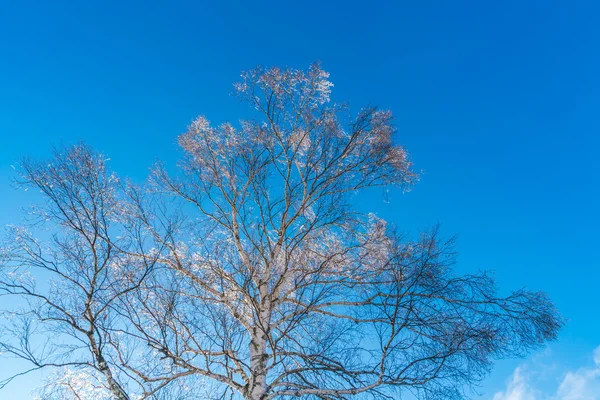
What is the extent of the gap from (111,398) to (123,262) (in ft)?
6.35

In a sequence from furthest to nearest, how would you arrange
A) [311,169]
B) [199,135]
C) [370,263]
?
[199,135]
[311,169]
[370,263]

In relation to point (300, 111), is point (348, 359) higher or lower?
lower

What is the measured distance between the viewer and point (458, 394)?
469 centimetres

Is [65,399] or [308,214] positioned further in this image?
[308,214]

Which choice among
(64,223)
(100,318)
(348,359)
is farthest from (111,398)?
(348,359)

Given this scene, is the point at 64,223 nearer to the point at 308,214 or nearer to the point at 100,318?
the point at 100,318

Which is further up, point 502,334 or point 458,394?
point 502,334

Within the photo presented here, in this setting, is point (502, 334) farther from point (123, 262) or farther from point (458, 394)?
point (123, 262)

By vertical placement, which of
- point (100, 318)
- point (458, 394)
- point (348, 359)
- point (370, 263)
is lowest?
point (458, 394)

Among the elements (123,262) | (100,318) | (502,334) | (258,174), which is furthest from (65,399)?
(502,334)

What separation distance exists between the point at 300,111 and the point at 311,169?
1.25m

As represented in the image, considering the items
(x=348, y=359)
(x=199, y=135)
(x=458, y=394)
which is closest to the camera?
(x=458, y=394)

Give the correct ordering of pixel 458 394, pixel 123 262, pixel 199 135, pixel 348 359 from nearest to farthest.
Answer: pixel 458 394 → pixel 348 359 → pixel 123 262 → pixel 199 135

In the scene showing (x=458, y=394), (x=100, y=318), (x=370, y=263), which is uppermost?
(x=370, y=263)
